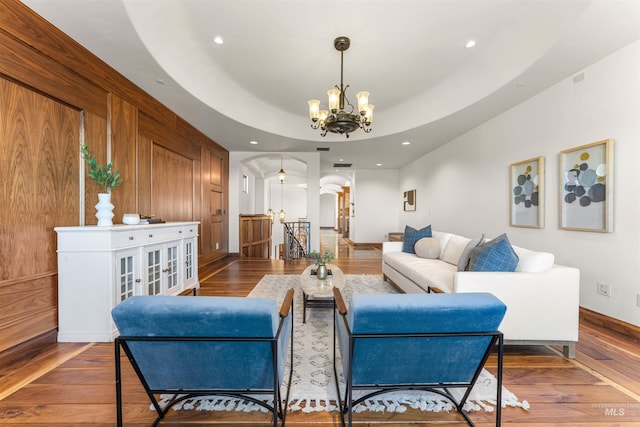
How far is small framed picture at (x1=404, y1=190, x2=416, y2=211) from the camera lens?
761 centimetres

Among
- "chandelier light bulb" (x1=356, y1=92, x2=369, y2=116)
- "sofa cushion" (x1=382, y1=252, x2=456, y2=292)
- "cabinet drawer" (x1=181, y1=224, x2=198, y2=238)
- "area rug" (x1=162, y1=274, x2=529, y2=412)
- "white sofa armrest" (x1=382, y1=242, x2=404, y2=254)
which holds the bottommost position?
"area rug" (x1=162, y1=274, x2=529, y2=412)

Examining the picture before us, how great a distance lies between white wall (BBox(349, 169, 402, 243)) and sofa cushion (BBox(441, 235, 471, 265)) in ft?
17.1

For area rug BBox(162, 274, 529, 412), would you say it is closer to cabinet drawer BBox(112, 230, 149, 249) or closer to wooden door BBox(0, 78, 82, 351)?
cabinet drawer BBox(112, 230, 149, 249)

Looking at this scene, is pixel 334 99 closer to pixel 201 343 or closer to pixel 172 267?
pixel 201 343

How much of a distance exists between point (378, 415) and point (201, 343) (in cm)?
111

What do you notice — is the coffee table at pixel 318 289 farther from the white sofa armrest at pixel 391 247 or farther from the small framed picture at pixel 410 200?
the small framed picture at pixel 410 200

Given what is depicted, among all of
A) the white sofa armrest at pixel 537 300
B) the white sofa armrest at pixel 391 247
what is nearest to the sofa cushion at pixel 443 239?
the white sofa armrest at pixel 391 247

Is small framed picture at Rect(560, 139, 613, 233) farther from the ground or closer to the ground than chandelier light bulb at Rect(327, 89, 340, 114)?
closer to the ground

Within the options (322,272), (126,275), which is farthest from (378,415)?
(126,275)

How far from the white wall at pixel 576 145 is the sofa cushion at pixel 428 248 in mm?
1187

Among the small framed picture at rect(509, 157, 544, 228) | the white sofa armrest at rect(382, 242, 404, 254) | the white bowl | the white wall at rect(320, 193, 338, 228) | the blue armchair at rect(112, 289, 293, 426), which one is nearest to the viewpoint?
the blue armchair at rect(112, 289, 293, 426)

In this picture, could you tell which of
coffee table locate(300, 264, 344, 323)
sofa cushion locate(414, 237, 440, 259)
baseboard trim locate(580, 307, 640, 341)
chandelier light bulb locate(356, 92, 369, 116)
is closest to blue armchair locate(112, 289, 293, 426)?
coffee table locate(300, 264, 344, 323)

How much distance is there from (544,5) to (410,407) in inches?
135

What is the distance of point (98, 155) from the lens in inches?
108
